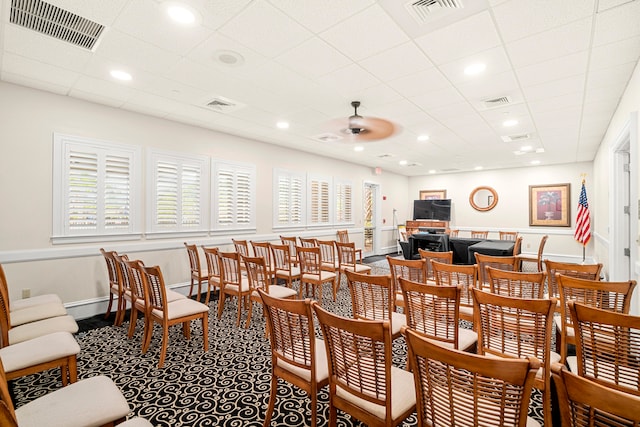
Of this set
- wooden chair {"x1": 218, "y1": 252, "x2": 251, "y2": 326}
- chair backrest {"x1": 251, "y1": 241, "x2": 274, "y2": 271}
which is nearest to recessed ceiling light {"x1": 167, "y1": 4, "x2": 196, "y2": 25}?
wooden chair {"x1": 218, "y1": 252, "x2": 251, "y2": 326}

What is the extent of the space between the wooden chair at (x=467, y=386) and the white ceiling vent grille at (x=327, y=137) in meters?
4.88

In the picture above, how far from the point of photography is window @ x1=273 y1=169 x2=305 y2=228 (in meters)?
6.60

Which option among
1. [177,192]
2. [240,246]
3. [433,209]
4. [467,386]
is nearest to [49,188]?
[177,192]

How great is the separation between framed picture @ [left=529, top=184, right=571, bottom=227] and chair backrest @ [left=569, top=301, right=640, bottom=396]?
28.6 feet

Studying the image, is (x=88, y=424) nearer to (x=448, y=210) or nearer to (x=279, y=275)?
(x=279, y=275)

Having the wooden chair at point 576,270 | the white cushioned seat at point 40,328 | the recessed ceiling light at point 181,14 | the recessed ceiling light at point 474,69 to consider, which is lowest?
the white cushioned seat at point 40,328

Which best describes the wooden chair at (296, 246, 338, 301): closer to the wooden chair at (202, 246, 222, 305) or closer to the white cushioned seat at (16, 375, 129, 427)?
the wooden chair at (202, 246, 222, 305)

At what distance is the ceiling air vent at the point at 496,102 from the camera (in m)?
3.86

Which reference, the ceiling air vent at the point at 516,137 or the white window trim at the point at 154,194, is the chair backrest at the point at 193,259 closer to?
the white window trim at the point at 154,194

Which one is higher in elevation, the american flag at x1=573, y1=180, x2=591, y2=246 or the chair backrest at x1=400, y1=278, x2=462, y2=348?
the american flag at x1=573, y1=180, x2=591, y2=246

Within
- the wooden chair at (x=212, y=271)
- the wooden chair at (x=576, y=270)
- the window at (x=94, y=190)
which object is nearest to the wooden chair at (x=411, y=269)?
the wooden chair at (x=576, y=270)

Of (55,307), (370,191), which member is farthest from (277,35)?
(370,191)

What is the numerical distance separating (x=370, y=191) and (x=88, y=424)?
9152 mm

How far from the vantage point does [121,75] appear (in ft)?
11.0
